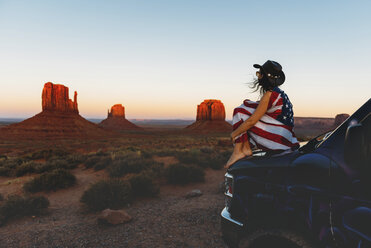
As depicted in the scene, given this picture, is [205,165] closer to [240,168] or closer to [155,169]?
[155,169]

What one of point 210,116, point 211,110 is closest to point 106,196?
point 210,116

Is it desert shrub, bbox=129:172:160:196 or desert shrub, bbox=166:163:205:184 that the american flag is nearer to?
desert shrub, bbox=129:172:160:196

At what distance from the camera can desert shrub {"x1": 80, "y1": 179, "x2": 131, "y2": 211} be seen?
5816 mm

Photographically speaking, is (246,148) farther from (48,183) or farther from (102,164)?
(102,164)

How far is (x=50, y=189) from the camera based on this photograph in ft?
25.4

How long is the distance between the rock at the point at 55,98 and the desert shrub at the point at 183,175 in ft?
210

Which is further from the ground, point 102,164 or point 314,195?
point 314,195

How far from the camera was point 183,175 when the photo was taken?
27.1 ft

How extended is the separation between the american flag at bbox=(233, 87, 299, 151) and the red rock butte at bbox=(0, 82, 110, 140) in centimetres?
5167

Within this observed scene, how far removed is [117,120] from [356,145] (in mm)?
124343

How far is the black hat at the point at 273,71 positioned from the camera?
2.40 m

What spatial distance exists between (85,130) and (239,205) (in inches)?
2376

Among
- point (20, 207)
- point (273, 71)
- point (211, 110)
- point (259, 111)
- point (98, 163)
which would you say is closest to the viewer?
point (259, 111)

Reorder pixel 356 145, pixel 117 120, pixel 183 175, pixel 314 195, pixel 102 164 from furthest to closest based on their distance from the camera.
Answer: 1. pixel 117 120
2. pixel 102 164
3. pixel 183 175
4. pixel 314 195
5. pixel 356 145
